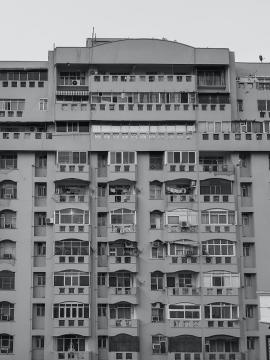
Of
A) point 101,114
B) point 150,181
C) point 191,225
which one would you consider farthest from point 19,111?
point 191,225

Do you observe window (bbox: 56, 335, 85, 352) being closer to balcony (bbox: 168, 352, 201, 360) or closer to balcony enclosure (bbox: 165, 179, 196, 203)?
balcony (bbox: 168, 352, 201, 360)

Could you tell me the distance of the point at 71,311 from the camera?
129 ft

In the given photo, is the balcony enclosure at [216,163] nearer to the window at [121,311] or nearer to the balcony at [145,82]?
the balcony at [145,82]

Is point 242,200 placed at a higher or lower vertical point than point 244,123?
lower

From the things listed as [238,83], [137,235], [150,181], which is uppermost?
[238,83]

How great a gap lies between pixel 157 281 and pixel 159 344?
10.9 feet

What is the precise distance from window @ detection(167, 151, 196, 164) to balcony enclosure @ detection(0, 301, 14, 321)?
11.6 metres

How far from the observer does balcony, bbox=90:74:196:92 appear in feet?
141

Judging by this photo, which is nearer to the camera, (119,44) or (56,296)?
(56,296)

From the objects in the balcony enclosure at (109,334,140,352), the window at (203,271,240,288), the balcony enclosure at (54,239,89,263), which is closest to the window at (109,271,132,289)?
the balcony enclosure at (54,239,89,263)

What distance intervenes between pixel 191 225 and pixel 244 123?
680cm

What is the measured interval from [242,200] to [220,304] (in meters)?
6.00

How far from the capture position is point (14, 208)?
135 ft

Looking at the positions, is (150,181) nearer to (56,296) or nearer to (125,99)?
(125,99)
